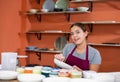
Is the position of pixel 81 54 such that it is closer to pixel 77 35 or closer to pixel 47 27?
pixel 77 35

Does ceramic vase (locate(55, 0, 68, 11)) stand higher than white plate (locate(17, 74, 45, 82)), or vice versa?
ceramic vase (locate(55, 0, 68, 11))

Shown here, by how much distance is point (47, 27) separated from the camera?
4430 mm

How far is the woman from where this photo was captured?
2.67m

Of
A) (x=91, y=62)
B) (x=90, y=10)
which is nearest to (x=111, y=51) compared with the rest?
(x=90, y=10)

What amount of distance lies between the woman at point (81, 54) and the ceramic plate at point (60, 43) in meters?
1.41

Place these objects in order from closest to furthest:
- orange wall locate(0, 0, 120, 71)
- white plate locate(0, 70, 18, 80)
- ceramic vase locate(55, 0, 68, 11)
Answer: white plate locate(0, 70, 18, 80) < orange wall locate(0, 0, 120, 71) < ceramic vase locate(55, 0, 68, 11)

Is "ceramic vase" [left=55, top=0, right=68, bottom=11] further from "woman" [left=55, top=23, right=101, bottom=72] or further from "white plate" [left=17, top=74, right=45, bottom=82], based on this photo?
"white plate" [left=17, top=74, right=45, bottom=82]

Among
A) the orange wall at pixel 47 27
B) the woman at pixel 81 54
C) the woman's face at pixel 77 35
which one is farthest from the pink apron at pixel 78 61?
the orange wall at pixel 47 27

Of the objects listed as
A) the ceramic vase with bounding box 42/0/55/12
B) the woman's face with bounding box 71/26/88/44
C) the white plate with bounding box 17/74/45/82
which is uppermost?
the ceramic vase with bounding box 42/0/55/12

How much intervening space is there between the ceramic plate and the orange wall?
86 mm

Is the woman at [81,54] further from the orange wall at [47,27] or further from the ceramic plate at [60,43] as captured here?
the ceramic plate at [60,43]

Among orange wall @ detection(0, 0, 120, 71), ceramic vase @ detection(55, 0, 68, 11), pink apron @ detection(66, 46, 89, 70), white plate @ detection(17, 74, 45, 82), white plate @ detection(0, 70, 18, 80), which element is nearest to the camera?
white plate @ detection(17, 74, 45, 82)

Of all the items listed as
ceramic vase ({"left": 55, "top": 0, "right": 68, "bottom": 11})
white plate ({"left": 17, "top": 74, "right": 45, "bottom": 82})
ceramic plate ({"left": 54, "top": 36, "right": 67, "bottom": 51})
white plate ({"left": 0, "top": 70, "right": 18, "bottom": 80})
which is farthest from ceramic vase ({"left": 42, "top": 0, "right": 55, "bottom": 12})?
white plate ({"left": 17, "top": 74, "right": 45, "bottom": 82})

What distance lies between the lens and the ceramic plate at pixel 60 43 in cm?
428
